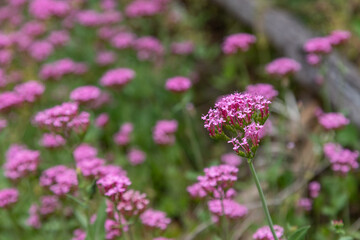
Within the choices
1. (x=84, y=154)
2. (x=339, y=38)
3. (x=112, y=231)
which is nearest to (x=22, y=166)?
(x=84, y=154)

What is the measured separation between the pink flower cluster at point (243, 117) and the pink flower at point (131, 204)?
2.09 ft

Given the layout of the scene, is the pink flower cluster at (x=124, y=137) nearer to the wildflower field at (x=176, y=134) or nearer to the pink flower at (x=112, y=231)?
the wildflower field at (x=176, y=134)

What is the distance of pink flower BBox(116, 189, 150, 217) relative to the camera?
2188 mm

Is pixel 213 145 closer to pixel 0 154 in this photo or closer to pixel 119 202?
pixel 0 154

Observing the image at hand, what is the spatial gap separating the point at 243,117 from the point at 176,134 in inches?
119

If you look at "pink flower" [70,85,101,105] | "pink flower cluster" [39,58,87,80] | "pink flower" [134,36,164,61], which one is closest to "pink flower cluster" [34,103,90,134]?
"pink flower" [70,85,101,105]

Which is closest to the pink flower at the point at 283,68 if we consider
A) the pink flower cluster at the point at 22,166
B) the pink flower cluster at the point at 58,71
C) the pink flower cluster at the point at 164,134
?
the pink flower cluster at the point at 164,134

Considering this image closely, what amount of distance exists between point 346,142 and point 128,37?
108 inches

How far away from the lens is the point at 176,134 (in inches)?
187

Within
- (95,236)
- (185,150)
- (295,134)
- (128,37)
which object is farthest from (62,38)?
(95,236)

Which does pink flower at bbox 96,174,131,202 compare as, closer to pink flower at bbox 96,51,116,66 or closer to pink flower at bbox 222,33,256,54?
pink flower at bbox 222,33,256,54

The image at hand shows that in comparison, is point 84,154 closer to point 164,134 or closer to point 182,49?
point 164,134

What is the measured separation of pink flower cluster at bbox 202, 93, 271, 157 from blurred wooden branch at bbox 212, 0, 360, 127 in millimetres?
1628

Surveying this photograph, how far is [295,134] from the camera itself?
13.9 ft
